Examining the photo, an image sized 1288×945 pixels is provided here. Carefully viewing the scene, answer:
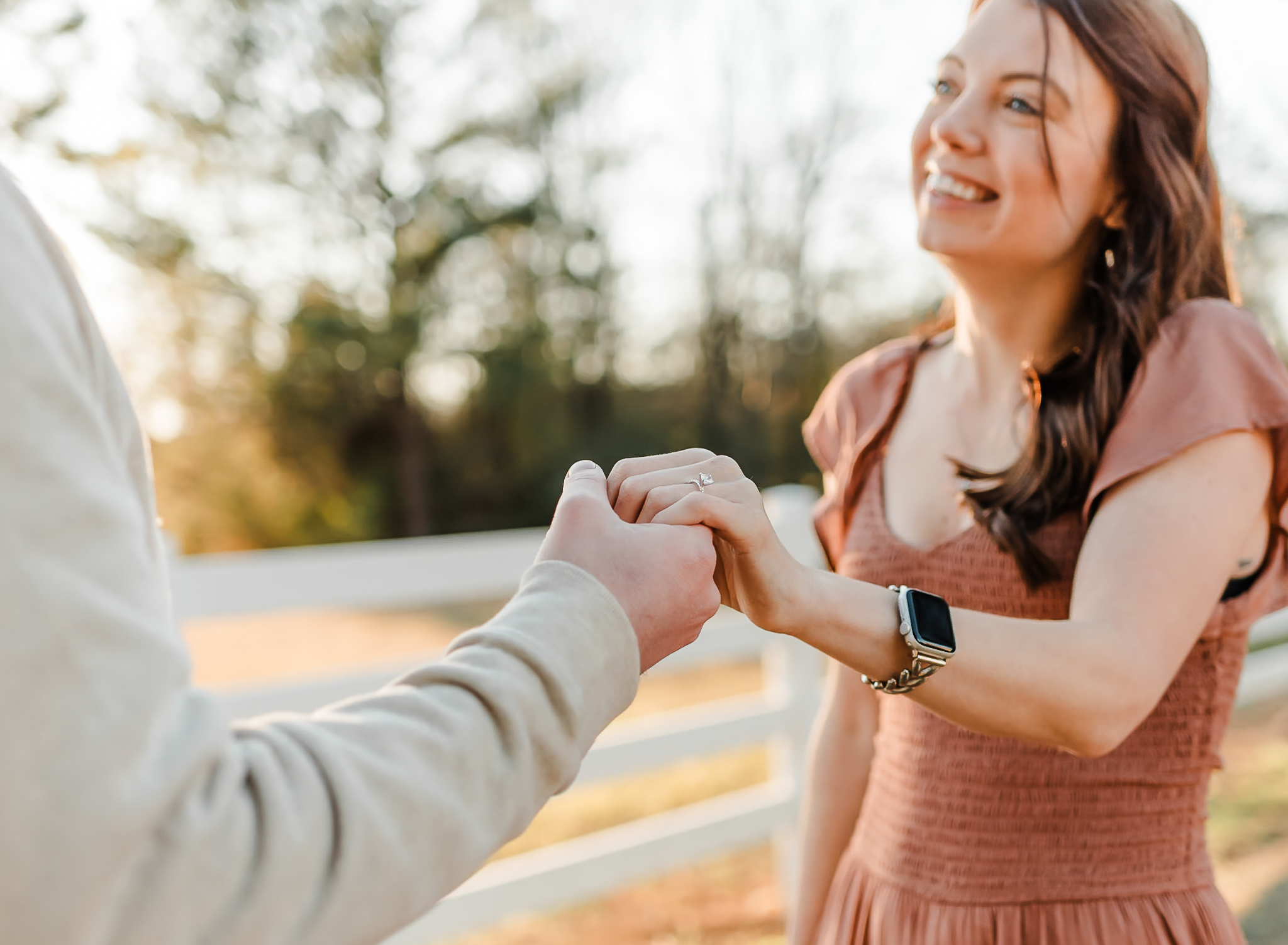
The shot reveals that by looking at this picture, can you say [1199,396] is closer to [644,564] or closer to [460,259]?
[644,564]

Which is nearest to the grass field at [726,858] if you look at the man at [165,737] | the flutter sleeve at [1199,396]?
the flutter sleeve at [1199,396]

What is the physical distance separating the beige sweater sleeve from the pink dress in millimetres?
837

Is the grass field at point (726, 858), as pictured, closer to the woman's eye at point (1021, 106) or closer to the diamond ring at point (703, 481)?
the woman's eye at point (1021, 106)

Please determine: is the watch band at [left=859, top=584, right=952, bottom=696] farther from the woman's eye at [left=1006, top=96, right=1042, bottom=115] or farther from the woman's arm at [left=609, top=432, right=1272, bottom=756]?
the woman's eye at [left=1006, top=96, right=1042, bottom=115]

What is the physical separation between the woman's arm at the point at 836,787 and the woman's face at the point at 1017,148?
718 mm

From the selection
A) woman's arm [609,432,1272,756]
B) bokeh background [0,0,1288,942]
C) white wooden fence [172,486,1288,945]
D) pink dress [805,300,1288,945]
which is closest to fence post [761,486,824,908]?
white wooden fence [172,486,1288,945]

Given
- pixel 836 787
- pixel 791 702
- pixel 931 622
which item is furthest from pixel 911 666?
pixel 791 702

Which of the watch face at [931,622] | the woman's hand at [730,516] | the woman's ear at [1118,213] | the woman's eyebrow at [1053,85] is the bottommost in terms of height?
the watch face at [931,622]

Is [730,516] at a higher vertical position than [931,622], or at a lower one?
higher

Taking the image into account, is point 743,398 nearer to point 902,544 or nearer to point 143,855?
point 902,544

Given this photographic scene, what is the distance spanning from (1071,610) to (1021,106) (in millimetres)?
667

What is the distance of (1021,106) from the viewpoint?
1.36 meters

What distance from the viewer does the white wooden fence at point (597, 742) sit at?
274 centimetres

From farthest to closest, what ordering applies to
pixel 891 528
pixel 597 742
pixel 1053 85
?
pixel 597 742, pixel 891 528, pixel 1053 85
